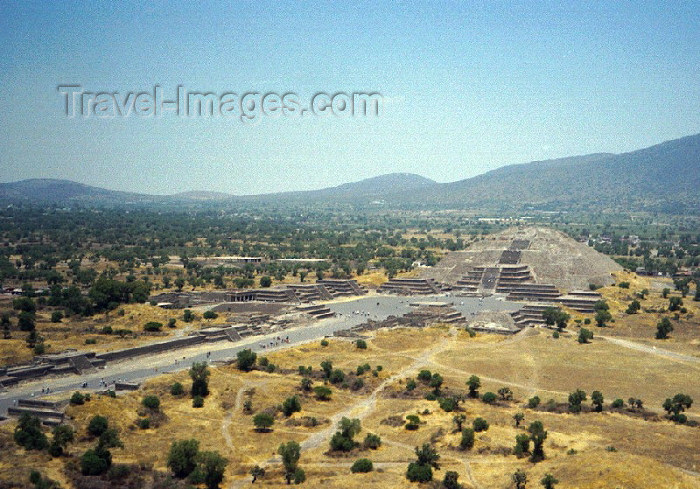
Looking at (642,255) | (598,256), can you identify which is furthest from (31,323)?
(642,255)

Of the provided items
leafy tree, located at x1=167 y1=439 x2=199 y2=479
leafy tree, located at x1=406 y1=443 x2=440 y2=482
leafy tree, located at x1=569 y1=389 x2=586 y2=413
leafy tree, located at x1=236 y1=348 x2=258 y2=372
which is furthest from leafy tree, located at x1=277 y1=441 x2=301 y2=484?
leafy tree, located at x1=569 y1=389 x2=586 y2=413

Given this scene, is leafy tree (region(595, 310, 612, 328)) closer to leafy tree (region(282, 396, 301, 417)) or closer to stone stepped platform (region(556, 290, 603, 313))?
stone stepped platform (region(556, 290, 603, 313))

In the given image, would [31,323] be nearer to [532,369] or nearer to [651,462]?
[532,369]

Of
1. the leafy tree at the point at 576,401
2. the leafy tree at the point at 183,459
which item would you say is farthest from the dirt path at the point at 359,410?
the leafy tree at the point at 576,401

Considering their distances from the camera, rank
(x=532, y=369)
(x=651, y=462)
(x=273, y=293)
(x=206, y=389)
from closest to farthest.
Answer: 1. (x=651, y=462)
2. (x=206, y=389)
3. (x=532, y=369)
4. (x=273, y=293)

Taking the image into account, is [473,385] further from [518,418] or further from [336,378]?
[336,378]

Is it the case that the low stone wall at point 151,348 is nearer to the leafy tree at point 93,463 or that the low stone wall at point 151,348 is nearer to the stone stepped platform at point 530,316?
the leafy tree at point 93,463
